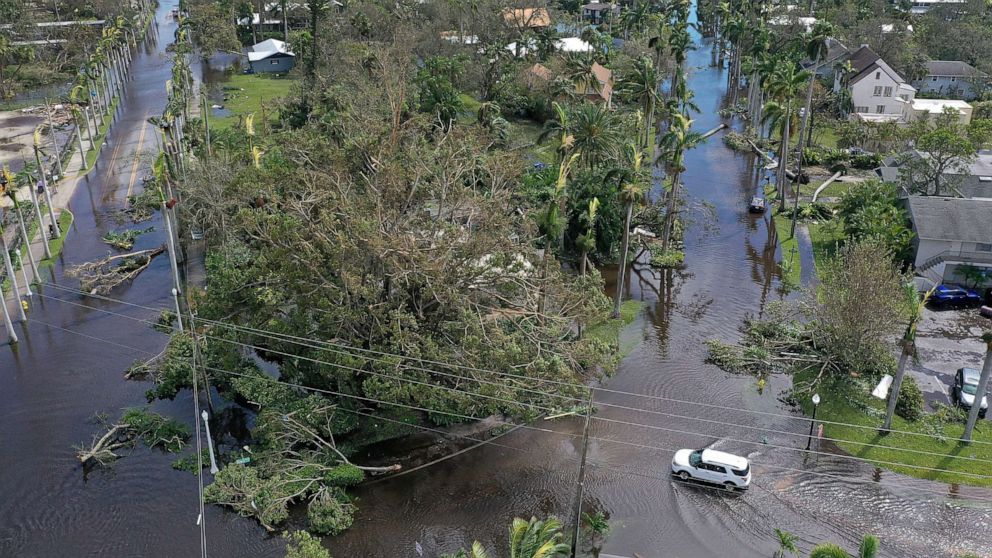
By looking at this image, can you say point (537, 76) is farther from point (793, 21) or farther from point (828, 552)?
point (828, 552)

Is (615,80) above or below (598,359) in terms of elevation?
above

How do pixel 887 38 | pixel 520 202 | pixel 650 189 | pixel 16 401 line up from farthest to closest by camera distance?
pixel 887 38 → pixel 650 189 → pixel 520 202 → pixel 16 401

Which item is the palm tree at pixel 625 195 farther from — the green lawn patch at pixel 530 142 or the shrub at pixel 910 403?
the green lawn patch at pixel 530 142

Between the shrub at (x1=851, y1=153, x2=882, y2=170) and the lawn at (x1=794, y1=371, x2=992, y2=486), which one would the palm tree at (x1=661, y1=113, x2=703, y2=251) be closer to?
the lawn at (x1=794, y1=371, x2=992, y2=486)

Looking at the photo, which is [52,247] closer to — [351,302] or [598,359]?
[351,302]

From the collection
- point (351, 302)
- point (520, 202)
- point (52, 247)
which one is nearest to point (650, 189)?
point (520, 202)

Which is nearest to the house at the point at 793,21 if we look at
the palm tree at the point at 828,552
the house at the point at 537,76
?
the house at the point at 537,76

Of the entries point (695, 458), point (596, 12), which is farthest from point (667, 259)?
point (596, 12)

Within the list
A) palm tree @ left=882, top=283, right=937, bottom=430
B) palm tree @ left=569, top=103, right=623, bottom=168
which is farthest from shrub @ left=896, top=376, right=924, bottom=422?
palm tree @ left=569, top=103, right=623, bottom=168
